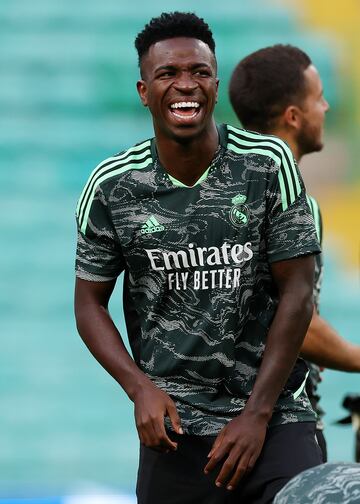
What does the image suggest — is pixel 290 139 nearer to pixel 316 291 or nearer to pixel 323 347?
pixel 316 291

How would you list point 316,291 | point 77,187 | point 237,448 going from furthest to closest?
point 77,187 → point 316,291 → point 237,448

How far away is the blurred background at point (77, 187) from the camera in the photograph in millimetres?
7766

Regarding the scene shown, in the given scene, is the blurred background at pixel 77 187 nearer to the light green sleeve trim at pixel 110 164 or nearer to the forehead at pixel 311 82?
the forehead at pixel 311 82

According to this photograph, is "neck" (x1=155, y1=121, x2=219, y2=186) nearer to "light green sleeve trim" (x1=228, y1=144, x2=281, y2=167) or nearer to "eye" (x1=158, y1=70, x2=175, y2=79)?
"light green sleeve trim" (x1=228, y1=144, x2=281, y2=167)

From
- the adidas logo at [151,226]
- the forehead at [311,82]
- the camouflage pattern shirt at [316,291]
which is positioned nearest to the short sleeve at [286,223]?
the adidas logo at [151,226]

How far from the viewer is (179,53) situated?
3.43 metres

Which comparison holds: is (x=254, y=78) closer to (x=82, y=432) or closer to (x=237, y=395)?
(x=237, y=395)

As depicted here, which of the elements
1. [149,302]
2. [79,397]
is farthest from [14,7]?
[149,302]

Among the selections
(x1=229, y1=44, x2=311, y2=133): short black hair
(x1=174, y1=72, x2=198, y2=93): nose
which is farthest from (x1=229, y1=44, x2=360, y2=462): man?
(x1=174, y1=72, x2=198, y2=93): nose

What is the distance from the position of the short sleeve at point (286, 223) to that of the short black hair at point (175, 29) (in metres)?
0.42

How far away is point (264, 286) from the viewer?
347 centimetres

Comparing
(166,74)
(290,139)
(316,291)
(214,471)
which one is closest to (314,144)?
(290,139)

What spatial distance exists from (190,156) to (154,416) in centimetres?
70

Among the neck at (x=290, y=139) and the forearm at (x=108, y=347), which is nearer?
the forearm at (x=108, y=347)
